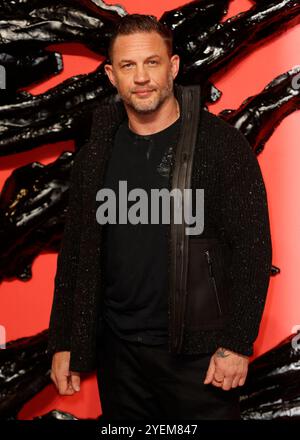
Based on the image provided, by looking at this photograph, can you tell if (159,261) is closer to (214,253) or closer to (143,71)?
(214,253)

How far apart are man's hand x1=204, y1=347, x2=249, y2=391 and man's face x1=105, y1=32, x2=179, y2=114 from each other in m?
0.54

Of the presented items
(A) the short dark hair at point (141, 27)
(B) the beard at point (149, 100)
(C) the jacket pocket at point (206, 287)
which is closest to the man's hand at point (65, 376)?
(C) the jacket pocket at point (206, 287)

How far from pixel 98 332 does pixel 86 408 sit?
59 cm

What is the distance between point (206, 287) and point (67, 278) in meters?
0.36

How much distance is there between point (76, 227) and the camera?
1387 millimetres

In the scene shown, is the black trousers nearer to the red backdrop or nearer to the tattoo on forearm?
the tattoo on forearm

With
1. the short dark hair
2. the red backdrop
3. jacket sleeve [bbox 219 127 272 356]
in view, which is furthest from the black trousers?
the short dark hair

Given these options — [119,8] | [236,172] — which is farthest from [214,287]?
→ [119,8]

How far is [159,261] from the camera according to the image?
1249 millimetres

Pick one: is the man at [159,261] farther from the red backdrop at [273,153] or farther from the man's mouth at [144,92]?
the red backdrop at [273,153]

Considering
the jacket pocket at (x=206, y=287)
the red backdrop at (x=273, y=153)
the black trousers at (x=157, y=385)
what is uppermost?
the red backdrop at (x=273, y=153)

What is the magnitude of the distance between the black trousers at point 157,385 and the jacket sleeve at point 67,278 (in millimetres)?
97

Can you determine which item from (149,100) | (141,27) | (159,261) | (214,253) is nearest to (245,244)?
(214,253)

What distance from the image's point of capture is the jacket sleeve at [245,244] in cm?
118
